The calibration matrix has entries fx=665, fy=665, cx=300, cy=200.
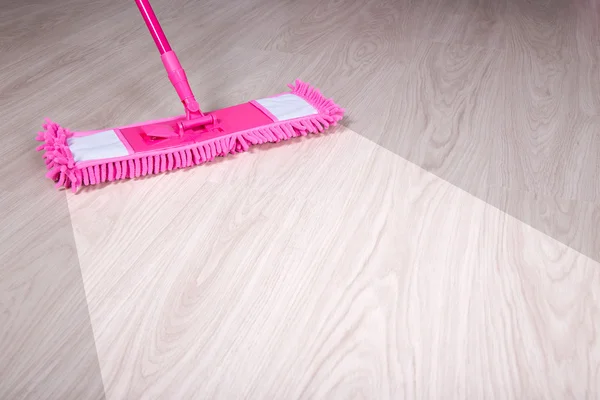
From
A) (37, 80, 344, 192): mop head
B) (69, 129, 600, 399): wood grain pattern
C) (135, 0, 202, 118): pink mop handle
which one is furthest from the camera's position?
(135, 0, 202, 118): pink mop handle

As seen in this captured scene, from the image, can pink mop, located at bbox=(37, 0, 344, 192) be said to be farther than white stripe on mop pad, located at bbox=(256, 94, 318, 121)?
No

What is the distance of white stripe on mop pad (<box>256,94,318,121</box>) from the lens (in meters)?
1.28

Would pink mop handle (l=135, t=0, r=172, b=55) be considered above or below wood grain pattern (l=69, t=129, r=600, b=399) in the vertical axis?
above

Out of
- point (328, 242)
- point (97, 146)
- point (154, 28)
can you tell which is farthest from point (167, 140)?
point (328, 242)

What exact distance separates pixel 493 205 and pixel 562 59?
79 centimetres

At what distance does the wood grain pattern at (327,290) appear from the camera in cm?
78

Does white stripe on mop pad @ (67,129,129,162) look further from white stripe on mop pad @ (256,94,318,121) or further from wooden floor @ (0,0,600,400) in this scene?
white stripe on mop pad @ (256,94,318,121)

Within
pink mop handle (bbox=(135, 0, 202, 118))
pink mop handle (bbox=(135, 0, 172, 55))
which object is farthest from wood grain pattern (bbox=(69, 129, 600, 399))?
pink mop handle (bbox=(135, 0, 172, 55))

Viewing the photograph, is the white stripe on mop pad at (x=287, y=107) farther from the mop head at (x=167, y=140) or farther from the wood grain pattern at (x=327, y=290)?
the wood grain pattern at (x=327, y=290)

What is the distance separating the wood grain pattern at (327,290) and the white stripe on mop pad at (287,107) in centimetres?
14

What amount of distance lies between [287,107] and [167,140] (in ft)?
0.83

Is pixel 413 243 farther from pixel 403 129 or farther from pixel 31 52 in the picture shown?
pixel 31 52

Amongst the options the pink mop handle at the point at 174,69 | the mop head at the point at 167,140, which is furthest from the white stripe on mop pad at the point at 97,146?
the pink mop handle at the point at 174,69

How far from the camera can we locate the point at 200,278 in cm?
93
